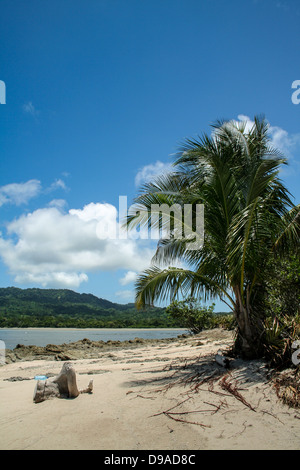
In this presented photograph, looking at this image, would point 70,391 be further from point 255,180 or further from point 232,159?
point 232,159

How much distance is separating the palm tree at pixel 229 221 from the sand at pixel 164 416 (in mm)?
1519

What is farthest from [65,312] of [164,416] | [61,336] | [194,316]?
[164,416]

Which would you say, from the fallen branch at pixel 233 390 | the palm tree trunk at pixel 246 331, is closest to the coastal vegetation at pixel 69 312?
the palm tree trunk at pixel 246 331

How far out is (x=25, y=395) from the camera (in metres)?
5.36

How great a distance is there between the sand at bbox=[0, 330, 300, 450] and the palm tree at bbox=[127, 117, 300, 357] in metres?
1.52

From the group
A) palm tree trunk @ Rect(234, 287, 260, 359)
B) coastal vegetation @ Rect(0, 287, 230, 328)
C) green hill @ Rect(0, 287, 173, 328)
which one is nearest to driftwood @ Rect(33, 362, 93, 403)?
coastal vegetation @ Rect(0, 287, 230, 328)

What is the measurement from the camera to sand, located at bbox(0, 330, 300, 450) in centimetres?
341

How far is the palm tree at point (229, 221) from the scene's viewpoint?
20.7 ft

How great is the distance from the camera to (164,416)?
414 centimetres

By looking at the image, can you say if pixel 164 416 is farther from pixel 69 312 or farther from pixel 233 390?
pixel 69 312

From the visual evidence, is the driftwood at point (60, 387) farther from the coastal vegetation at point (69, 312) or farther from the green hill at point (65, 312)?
the green hill at point (65, 312)

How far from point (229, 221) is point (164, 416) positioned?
404cm

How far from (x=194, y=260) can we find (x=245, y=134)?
3533 millimetres
